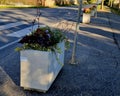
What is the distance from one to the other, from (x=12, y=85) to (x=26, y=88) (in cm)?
44

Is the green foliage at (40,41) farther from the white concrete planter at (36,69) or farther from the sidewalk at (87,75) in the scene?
the sidewalk at (87,75)

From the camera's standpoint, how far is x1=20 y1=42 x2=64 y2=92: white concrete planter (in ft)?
18.9

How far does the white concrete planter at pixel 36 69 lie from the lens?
5.77 meters

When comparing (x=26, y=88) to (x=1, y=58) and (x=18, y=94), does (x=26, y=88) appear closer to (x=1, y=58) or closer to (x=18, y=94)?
(x=18, y=94)

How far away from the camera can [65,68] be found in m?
7.84

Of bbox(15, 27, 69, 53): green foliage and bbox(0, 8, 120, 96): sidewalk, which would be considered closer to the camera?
bbox(15, 27, 69, 53): green foliage

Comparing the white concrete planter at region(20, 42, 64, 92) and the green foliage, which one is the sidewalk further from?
the green foliage

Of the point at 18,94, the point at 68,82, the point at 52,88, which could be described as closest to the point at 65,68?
the point at 68,82

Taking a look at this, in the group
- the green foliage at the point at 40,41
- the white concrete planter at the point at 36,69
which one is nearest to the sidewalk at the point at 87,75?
the white concrete planter at the point at 36,69

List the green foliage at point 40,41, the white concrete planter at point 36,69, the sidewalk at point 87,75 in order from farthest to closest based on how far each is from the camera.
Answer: the sidewalk at point 87,75 → the green foliage at point 40,41 → the white concrete planter at point 36,69

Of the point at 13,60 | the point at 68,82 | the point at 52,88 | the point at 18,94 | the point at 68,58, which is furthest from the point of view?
the point at 68,58

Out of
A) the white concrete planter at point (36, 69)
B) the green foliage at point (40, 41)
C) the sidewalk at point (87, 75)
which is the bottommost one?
the sidewalk at point (87, 75)

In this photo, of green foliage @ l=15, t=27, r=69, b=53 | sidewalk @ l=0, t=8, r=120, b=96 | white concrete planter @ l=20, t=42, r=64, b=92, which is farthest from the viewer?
sidewalk @ l=0, t=8, r=120, b=96

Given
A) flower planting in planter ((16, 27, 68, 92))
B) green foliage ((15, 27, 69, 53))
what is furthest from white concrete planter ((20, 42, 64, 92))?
green foliage ((15, 27, 69, 53))
